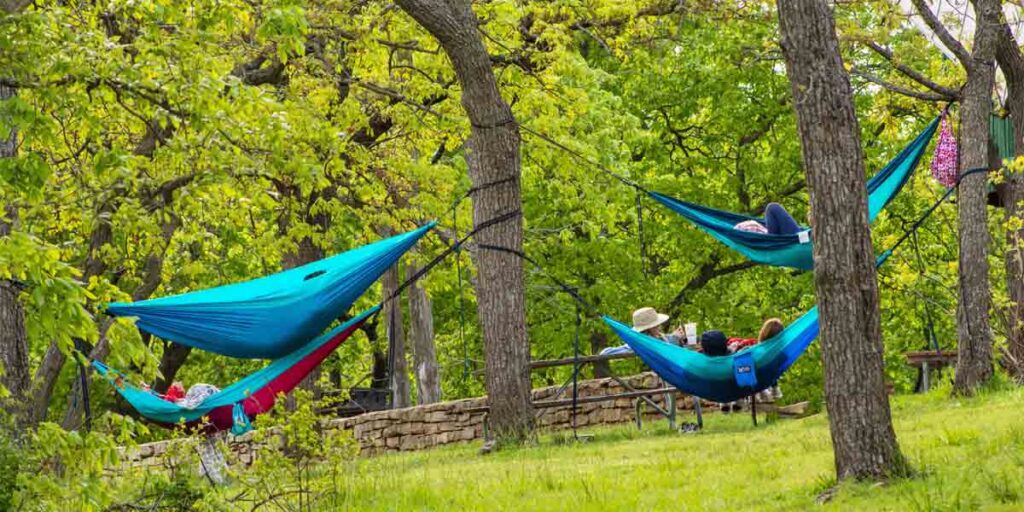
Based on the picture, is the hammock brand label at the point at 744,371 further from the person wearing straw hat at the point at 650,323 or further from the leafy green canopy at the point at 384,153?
the person wearing straw hat at the point at 650,323

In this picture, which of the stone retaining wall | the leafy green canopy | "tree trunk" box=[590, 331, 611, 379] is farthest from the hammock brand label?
"tree trunk" box=[590, 331, 611, 379]

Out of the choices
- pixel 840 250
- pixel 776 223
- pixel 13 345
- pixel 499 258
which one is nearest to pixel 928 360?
pixel 776 223

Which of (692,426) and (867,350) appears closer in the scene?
(867,350)

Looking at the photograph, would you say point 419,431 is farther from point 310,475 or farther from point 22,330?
point 310,475

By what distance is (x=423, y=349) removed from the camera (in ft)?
50.7

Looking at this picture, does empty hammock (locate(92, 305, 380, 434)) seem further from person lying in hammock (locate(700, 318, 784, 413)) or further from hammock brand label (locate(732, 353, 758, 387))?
person lying in hammock (locate(700, 318, 784, 413))

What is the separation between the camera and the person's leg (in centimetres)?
875

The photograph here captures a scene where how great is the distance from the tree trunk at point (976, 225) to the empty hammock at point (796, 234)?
30 cm

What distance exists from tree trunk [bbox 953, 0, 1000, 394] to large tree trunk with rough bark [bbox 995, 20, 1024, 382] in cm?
35

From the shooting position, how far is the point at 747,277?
19953 millimetres

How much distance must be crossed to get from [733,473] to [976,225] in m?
3.15

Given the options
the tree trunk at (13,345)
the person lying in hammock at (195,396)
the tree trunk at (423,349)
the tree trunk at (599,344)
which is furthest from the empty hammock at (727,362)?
the tree trunk at (599,344)

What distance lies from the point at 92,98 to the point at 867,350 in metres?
3.66

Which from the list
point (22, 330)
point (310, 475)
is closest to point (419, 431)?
point (22, 330)
